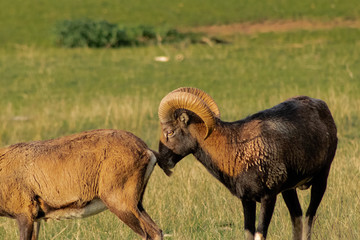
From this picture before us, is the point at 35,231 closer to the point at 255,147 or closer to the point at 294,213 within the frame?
the point at 255,147

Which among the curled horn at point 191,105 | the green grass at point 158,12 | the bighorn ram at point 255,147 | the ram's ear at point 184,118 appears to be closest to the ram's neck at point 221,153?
the bighorn ram at point 255,147

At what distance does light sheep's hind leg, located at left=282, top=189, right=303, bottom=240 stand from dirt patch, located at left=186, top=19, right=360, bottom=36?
2840cm

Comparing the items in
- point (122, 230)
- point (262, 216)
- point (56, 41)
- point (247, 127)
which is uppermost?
point (247, 127)

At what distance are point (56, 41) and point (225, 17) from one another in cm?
981

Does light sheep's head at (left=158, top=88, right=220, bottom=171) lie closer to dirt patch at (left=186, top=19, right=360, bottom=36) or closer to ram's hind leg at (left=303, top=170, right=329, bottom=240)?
ram's hind leg at (left=303, top=170, right=329, bottom=240)

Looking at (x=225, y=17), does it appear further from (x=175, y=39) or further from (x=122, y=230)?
(x=122, y=230)

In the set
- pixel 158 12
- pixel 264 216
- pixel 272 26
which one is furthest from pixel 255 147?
pixel 158 12

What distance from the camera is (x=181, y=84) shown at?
1012 inches

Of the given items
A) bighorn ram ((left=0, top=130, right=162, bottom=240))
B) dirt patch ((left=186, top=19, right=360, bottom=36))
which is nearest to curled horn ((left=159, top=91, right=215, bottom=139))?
bighorn ram ((left=0, top=130, right=162, bottom=240))

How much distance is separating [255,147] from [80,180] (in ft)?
6.13

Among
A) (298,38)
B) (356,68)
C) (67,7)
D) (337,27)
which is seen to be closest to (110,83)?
(356,68)

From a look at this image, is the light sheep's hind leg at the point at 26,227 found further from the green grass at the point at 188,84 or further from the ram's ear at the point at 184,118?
the ram's ear at the point at 184,118

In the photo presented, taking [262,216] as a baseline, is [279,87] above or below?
below

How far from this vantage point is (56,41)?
113 ft
